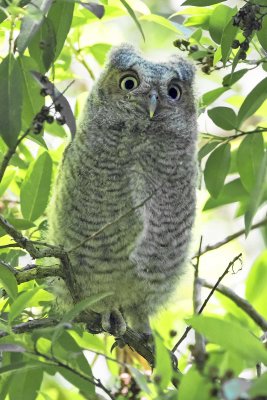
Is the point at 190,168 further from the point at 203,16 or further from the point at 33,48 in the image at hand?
the point at 33,48

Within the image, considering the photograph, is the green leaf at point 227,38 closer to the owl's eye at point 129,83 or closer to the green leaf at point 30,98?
the green leaf at point 30,98

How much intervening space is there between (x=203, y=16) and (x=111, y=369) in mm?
977

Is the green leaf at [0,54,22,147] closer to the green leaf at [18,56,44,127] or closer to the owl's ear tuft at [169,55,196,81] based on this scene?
the green leaf at [18,56,44,127]

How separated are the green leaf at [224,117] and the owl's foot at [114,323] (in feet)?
1.90

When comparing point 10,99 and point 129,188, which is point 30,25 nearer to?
point 10,99

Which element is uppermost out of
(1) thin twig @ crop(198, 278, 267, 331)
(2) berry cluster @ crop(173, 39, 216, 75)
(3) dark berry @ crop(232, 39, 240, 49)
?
(3) dark berry @ crop(232, 39, 240, 49)

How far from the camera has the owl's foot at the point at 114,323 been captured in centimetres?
219

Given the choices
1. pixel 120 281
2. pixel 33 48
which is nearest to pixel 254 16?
pixel 33 48

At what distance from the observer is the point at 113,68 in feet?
7.98

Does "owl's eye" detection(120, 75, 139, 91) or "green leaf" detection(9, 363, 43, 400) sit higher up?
"owl's eye" detection(120, 75, 139, 91)

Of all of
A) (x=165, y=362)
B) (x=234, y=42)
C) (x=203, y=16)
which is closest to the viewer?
(x=165, y=362)

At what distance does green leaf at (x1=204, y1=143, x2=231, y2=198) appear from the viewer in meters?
2.12

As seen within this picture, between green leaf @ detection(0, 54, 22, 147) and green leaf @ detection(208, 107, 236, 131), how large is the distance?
68 centimetres

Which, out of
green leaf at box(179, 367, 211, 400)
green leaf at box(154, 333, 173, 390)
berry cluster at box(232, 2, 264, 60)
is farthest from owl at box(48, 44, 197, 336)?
green leaf at box(179, 367, 211, 400)
